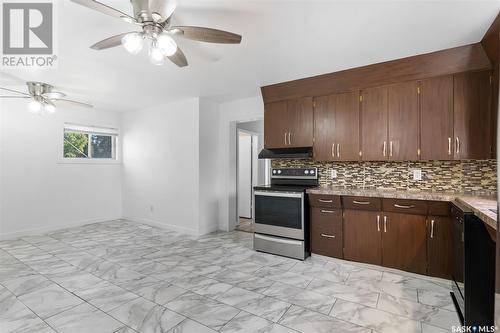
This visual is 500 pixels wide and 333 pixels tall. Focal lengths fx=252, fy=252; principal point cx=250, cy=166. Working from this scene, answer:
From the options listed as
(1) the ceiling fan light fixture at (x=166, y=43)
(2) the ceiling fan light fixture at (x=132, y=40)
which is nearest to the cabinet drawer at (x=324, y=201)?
(1) the ceiling fan light fixture at (x=166, y=43)

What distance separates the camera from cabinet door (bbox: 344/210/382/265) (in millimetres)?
2934

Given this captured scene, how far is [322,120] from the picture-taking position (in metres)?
3.50

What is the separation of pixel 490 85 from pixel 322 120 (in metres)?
1.72

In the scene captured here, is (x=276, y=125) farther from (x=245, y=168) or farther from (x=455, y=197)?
(x=455, y=197)

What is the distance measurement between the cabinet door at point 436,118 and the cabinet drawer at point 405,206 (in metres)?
0.55

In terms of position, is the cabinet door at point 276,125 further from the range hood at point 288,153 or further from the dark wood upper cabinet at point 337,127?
the dark wood upper cabinet at point 337,127

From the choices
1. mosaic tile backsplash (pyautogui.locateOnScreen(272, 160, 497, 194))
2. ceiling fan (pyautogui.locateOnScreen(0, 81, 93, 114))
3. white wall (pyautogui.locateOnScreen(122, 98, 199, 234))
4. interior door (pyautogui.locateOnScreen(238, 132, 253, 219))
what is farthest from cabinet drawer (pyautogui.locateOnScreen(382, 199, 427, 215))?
ceiling fan (pyautogui.locateOnScreen(0, 81, 93, 114))

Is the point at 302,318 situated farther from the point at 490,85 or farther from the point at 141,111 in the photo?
the point at 141,111

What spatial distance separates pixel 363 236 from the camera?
302 centimetres

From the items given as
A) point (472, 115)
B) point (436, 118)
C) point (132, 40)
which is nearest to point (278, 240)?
point (436, 118)

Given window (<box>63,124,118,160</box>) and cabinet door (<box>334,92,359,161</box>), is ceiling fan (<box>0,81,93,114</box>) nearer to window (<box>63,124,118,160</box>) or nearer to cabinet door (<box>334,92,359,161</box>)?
window (<box>63,124,118,160</box>)

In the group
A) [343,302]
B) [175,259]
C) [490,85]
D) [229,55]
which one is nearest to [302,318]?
[343,302]

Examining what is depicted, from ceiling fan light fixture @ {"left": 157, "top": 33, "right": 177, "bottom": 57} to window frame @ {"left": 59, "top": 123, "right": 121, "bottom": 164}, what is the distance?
427cm

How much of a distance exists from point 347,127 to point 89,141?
5.18 meters
